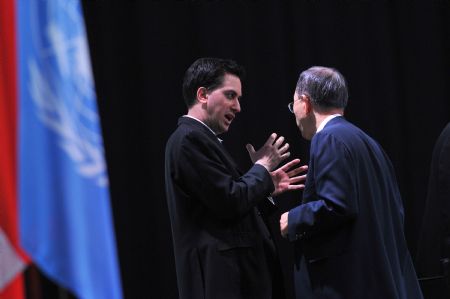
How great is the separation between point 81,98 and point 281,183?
1013mm

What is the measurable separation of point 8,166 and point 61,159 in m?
0.13

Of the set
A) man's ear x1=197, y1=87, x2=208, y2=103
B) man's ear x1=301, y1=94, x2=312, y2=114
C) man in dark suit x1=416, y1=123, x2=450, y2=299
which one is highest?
man's ear x1=197, y1=87, x2=208, y2=103

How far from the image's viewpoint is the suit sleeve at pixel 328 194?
2.19 meters

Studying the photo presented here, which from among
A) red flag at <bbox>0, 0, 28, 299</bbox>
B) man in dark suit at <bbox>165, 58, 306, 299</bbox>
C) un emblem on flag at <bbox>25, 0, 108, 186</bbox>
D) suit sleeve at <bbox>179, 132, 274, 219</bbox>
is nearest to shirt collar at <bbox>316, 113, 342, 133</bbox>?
man in dark suit at <bbox>165, 58, 306, 299</bbox>

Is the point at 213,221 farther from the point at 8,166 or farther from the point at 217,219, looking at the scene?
the point at 8,166

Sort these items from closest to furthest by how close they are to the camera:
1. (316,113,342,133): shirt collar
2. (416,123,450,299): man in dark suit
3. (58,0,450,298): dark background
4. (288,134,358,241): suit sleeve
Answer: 1. (288,134,358,241): suit sleeve
2. (316,113,342,133): shirt collar
3. (416,123,450,299): man in dark suit
4. (58,0,450,298): dark background

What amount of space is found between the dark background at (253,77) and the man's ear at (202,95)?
0.90 m

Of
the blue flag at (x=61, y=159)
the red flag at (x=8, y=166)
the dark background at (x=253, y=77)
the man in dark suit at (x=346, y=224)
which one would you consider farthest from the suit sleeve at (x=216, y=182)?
the dark background at (x=253, y=77)

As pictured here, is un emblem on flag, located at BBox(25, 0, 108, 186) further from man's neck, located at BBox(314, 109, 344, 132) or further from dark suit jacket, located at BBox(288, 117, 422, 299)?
man's neck, located at BBox(314, 109, 344, 132)

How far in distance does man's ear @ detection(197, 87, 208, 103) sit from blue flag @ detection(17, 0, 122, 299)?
0.83 meters

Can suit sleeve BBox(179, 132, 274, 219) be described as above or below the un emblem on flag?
below

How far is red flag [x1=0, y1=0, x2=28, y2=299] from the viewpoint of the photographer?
154 centimetres

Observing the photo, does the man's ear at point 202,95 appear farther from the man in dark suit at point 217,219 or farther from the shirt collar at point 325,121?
the shirt collar at point 325,121

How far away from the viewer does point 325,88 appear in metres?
2.40
